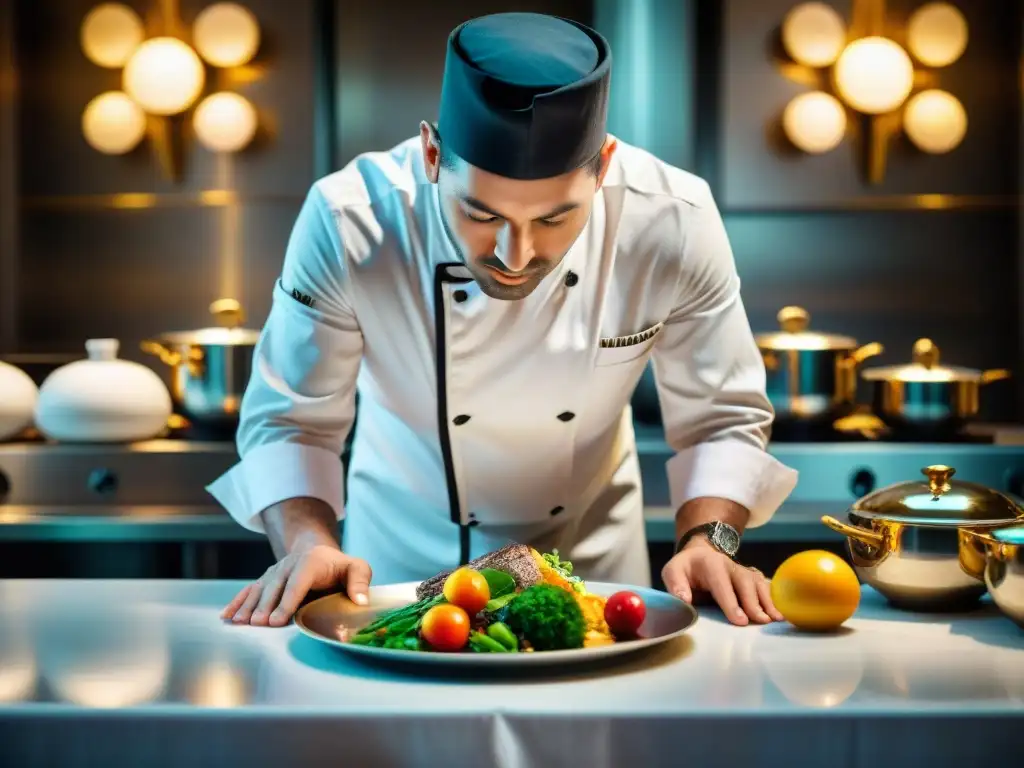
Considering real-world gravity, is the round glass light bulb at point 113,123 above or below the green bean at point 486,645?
above

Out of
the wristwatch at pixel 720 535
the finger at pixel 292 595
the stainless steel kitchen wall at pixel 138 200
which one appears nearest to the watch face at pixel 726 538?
the wristwatch at pixel 720 535

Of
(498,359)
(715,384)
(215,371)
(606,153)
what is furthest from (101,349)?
(606,153)

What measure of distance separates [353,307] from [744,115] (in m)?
1.97

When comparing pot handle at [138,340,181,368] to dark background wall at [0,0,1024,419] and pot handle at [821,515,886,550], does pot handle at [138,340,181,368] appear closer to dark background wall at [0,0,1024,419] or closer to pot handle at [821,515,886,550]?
dark background wall at [0,0,1024,419]

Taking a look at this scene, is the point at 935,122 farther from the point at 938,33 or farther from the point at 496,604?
the point at 496,604

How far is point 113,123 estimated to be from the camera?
147 inches

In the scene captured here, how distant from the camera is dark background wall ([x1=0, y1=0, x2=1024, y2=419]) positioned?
369cm

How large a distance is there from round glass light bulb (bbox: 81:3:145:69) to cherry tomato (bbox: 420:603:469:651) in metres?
2.91

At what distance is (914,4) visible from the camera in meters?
3.68

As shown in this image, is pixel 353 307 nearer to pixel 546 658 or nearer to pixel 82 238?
pixel 546 658

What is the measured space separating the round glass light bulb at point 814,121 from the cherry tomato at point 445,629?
8.52 feet

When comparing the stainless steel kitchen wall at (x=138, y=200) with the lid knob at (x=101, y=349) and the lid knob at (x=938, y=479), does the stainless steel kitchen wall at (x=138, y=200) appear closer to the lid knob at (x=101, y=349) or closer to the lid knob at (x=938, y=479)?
the lid knob at (x=101, y=349)

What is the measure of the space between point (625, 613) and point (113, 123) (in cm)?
282

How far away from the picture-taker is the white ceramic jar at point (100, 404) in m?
3.12
